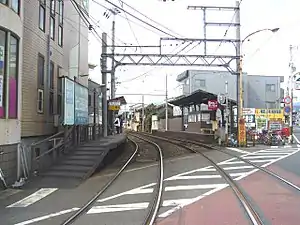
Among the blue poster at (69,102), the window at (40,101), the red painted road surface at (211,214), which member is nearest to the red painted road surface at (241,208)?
the red painted road surface at (211,214)

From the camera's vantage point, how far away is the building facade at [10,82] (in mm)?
12523

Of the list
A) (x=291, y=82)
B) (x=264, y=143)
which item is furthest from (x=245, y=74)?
(x=264, y=143)

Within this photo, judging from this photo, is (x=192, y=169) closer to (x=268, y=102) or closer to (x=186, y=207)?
(x=186, y=207)

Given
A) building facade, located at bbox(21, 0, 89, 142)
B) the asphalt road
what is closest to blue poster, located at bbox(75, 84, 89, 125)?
building facade, located at bbox(21, 0, 89, 142)

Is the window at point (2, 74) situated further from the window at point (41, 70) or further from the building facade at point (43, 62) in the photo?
the window at point (41, 70)

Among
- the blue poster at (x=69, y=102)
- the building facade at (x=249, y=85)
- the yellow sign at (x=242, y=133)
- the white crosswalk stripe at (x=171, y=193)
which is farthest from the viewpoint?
the building facade at (x=249, y=85)

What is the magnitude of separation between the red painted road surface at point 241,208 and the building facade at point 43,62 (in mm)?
7585

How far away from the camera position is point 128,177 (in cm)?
1514

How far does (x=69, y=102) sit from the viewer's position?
55.1 ft

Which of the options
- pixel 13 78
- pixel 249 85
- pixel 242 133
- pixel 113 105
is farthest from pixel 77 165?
pixel 249 85

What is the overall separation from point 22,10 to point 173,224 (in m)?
9.66

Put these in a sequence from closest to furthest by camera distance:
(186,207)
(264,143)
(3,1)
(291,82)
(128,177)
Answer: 1. (186,207)
2. (3,1)
3. (128,177)
4. (264,143)
5. (291,82)

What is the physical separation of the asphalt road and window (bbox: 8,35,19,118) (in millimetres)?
2687

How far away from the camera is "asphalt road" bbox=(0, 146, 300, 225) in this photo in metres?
8.65
